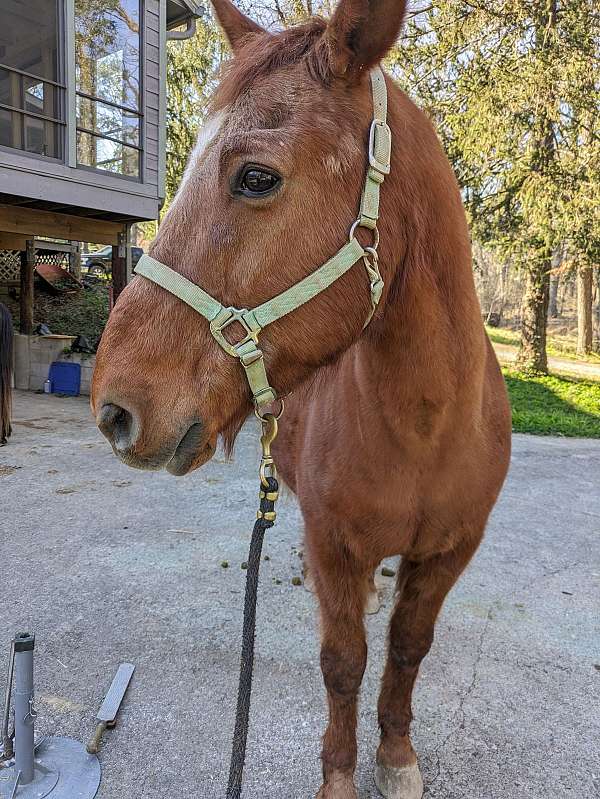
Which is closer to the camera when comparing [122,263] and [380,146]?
[380,146]

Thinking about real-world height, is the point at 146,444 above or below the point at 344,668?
above

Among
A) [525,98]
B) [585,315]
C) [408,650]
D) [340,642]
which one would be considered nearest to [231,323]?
[340,642]

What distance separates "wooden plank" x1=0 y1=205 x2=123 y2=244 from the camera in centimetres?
742

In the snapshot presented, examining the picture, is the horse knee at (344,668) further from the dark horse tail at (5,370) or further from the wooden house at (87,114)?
the wooden house at (87,114)

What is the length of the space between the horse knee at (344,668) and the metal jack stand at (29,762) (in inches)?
32.9

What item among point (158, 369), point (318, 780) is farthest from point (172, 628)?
point (158, 369)

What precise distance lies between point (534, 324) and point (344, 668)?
34.4ft

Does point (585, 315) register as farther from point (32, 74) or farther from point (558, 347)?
point (32, 74)

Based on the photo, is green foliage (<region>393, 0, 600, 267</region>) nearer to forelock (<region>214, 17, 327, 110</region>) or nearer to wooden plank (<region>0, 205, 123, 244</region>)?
wooden plank (<region>0, 205, 123, 244</region>)

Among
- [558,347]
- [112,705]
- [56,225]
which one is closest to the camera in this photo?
[112,705]

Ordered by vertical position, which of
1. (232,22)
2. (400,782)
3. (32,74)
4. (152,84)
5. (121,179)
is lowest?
(400,782)

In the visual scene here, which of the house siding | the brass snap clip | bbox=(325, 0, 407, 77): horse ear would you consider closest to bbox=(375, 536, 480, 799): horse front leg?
the brass snap clip

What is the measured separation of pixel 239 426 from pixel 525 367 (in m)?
11.0

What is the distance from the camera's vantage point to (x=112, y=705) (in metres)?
2.07
